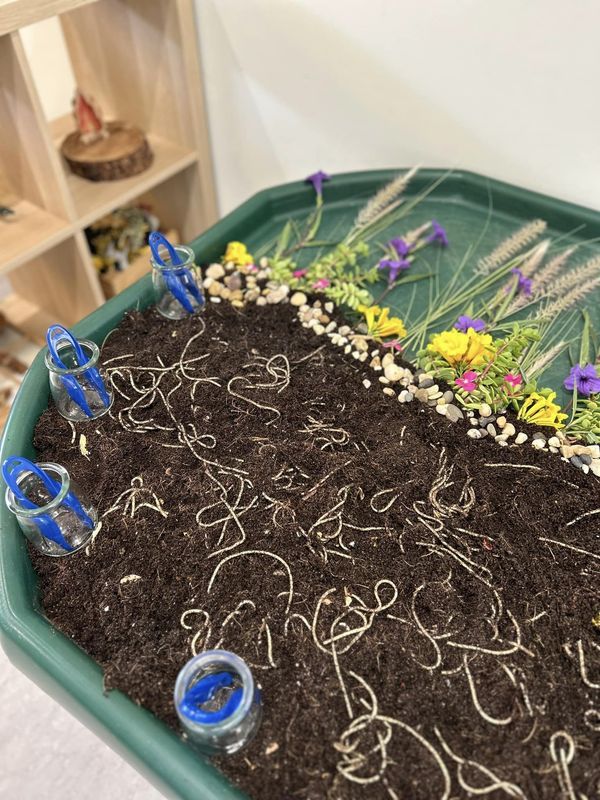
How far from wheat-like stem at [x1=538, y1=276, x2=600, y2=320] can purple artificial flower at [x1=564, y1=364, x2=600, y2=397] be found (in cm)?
12

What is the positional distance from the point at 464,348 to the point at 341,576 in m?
0.41

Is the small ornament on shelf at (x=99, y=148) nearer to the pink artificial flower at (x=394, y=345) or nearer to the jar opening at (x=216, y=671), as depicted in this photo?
the pink artificial flower at (x=394, y=345)

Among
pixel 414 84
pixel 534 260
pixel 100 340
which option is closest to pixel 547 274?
pixel 534 260

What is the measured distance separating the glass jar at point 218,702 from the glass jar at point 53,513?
Answer: 238mm

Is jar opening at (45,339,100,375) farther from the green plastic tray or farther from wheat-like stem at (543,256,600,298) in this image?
wheat-like stem at (543,256,600,298)

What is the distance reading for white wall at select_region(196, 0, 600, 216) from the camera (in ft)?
3.60

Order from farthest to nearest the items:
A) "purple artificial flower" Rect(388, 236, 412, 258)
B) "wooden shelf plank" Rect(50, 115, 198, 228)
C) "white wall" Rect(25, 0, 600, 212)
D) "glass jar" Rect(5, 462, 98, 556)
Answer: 1. "wooden shelf plank" Rect(50, 115, 198, 228)
2. "purple artificial flower" Rect(388, 236, 412, 258)
3. "white wall" Rect(25, 0, 600, 212)
4. "glass jar" Rect(5, 462, 98, 556)

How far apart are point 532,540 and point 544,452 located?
15 centimetres

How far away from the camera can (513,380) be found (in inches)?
37.9

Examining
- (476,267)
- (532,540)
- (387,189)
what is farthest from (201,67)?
(532,540)

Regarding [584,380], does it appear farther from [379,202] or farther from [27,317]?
[27,317]

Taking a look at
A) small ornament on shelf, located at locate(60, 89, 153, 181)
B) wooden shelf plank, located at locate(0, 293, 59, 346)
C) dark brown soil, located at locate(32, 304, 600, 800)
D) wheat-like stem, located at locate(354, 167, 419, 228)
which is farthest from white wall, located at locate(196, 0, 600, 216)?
wooden shelf plank, located at locate(0, 293, 59, 346)

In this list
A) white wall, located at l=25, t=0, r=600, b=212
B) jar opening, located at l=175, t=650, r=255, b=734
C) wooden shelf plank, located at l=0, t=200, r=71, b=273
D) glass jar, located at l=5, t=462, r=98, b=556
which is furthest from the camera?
wooden shelf plank, located at l=0, t=200, r=71, b=273

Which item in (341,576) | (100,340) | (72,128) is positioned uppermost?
(72,128)
